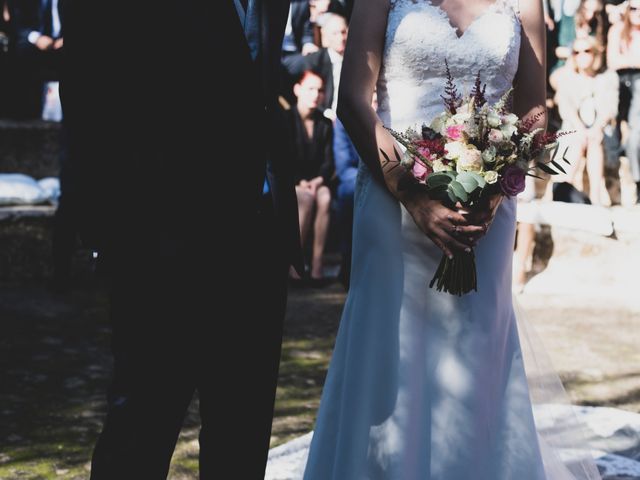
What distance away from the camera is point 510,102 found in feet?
12.3

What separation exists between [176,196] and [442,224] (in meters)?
0.92

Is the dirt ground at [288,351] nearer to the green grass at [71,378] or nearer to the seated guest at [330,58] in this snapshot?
the green grass at [71,378]

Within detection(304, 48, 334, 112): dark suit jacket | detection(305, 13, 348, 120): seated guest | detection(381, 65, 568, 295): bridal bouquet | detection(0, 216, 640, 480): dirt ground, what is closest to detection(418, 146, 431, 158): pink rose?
detection(381, 65, 568, 295): bridal bouquet

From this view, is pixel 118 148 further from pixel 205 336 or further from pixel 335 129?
pixel 335 129

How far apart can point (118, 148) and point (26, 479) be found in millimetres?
2092

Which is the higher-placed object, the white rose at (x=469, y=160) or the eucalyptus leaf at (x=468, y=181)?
the white rose at (x=469, y=160)

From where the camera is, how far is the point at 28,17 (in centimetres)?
955

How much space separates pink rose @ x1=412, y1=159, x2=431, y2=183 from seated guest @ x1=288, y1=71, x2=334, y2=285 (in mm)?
5647

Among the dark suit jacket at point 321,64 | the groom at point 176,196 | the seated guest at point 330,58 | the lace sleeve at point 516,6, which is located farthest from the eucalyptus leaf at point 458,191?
the dark suit jacket at point 321,64

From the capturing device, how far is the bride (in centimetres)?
357

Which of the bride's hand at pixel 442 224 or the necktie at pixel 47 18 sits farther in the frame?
the necktie at pixel 47 18

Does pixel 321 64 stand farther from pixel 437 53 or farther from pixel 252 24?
pixel 252 24

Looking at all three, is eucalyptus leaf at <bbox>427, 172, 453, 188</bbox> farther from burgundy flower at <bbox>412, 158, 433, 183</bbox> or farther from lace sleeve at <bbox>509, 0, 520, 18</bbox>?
lace sleeve at <bbox>509, 0, 520, 18</bbox>

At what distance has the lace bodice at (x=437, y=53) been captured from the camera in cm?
356
